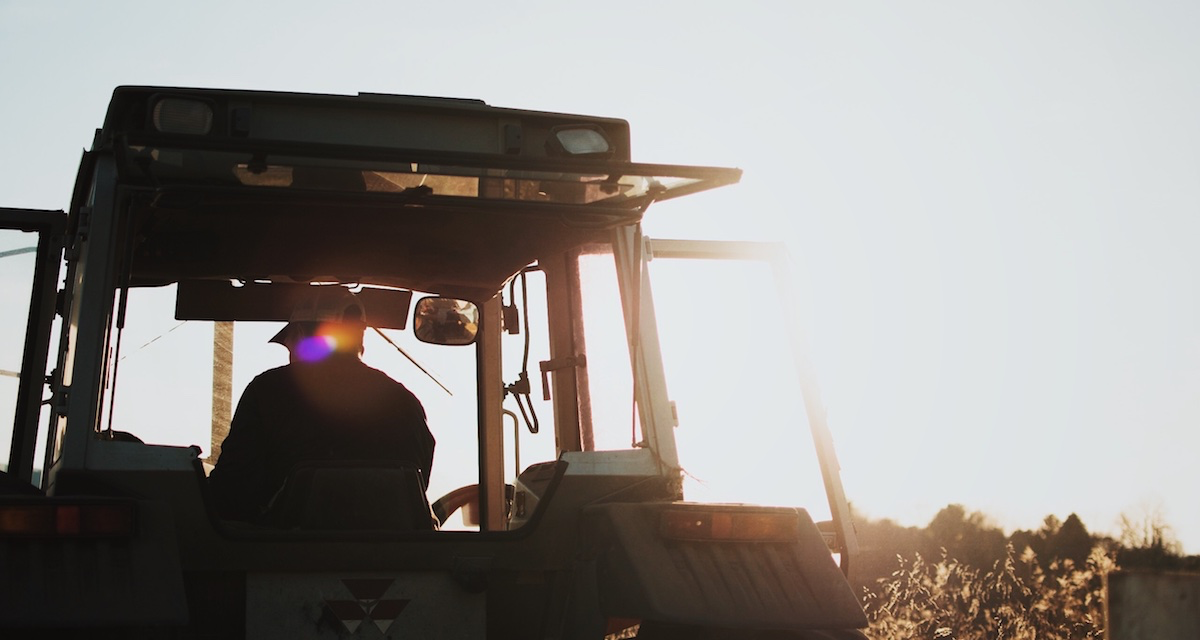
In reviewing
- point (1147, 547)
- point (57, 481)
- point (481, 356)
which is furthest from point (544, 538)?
point (1147, 547)

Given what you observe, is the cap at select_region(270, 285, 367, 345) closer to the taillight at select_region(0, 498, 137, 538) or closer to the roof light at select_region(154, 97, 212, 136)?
the roof light at select_region(154, 97, 212, 136)

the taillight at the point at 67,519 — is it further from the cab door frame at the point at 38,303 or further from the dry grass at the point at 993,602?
the dry grass at the point at 993,602

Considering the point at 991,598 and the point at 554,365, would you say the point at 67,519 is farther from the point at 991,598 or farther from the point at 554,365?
the point at 991,598

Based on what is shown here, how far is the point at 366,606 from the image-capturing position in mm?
3986

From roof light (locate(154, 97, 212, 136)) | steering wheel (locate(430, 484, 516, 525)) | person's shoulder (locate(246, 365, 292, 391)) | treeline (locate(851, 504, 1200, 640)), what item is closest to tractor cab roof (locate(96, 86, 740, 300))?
roof light (locate(154, 97, 212, 136))

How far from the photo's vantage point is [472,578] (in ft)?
13.4

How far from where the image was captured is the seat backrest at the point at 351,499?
13.5 feet

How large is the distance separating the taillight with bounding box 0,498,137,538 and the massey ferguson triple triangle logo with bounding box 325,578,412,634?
0.65 metres

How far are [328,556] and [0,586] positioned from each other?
0.92 metres

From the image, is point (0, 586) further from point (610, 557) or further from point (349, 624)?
point (610, 557)

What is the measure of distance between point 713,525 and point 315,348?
1.49 meters

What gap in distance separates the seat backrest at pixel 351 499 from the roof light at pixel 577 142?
99 cm

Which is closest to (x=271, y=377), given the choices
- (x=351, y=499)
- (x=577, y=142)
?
(x=351, y=499)

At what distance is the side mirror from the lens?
5684 mm
